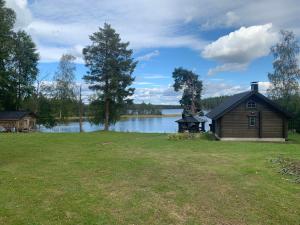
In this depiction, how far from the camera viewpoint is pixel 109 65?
134ft

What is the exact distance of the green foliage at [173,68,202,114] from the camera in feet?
206

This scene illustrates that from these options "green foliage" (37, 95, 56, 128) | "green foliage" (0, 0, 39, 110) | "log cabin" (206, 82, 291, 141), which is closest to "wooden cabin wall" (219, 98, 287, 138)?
"log cabin" (206, 82, 291, 141)

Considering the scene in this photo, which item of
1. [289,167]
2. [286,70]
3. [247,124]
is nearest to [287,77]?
[286,70]

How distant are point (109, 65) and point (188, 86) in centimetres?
2589

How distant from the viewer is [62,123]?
62.8 m

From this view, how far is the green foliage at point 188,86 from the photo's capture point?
6294cm

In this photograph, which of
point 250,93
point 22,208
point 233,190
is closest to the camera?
point 22,208

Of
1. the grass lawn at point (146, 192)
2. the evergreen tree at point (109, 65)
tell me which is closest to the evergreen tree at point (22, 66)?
the evergreen tree at point (109, 65)

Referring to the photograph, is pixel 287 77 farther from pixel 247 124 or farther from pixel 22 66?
pixel 22 66

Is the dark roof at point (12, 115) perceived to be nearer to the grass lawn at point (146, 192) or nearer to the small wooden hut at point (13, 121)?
the small wooden hut at point (13, 121)

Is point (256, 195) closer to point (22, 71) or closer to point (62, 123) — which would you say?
point (22, 71)

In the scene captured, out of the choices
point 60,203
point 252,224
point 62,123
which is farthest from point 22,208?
point 62,123

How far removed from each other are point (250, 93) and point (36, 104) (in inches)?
1440

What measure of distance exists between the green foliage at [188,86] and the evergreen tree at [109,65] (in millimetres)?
22522
